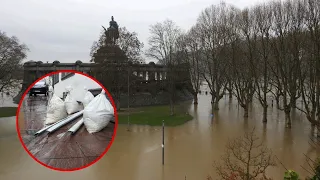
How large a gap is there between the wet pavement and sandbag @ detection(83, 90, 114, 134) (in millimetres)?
72

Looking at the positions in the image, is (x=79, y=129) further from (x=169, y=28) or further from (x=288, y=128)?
(x=169, y=28)

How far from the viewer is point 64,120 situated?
7.43 feet

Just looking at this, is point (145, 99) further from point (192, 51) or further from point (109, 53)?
point (109, 53)

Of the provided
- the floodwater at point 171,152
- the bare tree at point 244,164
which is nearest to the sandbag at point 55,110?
the bare tree at point 244,164

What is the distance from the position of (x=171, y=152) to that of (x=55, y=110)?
43.3 feet

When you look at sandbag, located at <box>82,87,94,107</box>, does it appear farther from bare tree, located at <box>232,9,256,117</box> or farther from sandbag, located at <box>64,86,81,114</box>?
bare tree, located at <box>232,9,256,117</box>

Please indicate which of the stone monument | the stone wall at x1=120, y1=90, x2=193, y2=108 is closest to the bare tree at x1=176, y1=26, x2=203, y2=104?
the stone wall at x1=120, y1=90, x2=193, y2=108

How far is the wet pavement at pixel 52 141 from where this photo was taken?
2213mm

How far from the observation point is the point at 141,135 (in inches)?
758

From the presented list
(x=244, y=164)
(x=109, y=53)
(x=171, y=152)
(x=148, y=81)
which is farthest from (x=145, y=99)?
(x=244, y=164)

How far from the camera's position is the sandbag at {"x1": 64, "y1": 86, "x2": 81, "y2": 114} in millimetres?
2301

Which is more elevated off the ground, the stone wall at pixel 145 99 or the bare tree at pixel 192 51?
the bare tree at pixel 192 51

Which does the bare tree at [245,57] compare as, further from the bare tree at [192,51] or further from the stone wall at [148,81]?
the stone wall at [148,81]

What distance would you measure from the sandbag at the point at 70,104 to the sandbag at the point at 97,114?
105mm
